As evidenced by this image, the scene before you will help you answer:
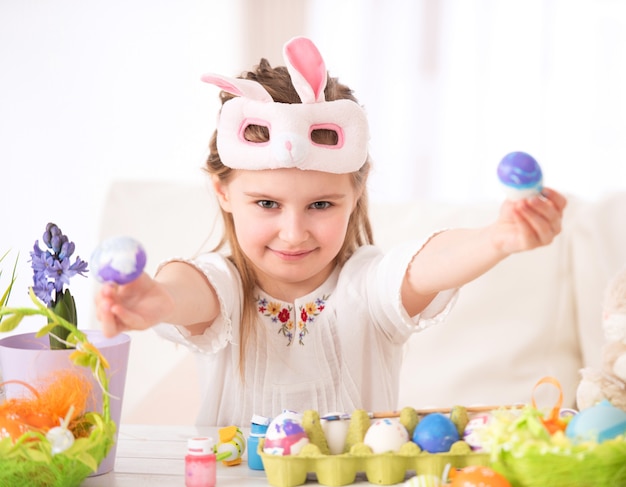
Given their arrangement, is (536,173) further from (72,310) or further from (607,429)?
(72,310)

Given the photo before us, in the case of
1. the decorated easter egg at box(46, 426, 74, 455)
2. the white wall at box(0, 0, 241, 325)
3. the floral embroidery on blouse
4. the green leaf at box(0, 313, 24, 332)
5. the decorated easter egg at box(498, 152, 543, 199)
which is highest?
the white wall at box(0, 0, 241, 325)

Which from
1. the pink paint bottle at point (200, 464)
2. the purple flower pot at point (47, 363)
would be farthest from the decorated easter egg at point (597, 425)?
the purple flower pot at point (47, 363)

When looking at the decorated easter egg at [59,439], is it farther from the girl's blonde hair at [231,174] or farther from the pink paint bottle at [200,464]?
the girl's blonde hair at [231,174]

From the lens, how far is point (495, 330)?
1851mm

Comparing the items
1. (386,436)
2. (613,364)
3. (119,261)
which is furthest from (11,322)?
(613,364)

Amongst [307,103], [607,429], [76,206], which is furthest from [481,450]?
[76,206]

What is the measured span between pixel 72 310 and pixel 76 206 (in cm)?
191

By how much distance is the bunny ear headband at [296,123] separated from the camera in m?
1.14

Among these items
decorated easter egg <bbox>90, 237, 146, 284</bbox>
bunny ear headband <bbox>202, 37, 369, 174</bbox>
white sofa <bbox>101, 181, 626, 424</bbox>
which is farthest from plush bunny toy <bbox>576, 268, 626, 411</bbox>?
white sofa <bbox>101, 181, 626, 424</bbox>

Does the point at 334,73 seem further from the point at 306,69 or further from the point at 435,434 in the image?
the point at 435,434

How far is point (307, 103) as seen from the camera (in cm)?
117

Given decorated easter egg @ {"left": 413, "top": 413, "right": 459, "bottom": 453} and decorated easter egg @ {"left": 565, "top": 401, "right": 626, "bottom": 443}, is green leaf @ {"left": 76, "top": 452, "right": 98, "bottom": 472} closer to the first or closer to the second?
decorated easter egg @ {"left": 413, "top": 413, "right": 459, "bottom": 453}

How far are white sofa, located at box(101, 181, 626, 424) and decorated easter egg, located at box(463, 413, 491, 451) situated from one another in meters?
0.92

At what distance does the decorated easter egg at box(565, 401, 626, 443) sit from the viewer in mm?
777
